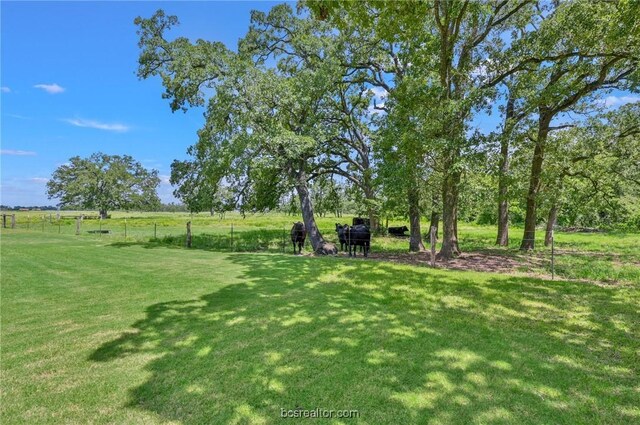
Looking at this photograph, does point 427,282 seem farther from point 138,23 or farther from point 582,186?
point 138,23

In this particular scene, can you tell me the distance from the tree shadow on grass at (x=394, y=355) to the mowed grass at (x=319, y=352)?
0.02 meters

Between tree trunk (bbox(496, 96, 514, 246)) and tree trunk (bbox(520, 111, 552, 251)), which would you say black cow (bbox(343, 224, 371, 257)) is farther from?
tree trunk (bbox(520, 111, 552, 251))

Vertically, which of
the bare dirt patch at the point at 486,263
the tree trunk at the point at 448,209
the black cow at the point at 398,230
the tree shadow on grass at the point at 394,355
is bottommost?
the tree shadow on grass at the point at 394,355

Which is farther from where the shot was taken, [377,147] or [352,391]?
[377,147]

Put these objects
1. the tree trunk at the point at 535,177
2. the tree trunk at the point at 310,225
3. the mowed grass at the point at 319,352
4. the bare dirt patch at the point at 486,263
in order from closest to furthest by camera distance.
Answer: the mowed grass at the point at 319,352, the bare dirt patch at the point at 486,263, the tree trunk at the point at 535,177, the tree trunk at the point at 310,225

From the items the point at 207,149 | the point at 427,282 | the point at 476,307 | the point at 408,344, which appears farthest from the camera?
the point at 207,149

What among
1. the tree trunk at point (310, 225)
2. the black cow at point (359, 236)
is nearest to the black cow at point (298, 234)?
the tree trunk at point (310, 225)

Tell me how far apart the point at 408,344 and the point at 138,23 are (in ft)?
63.4

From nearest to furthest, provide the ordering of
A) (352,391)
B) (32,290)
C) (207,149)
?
(352,391) < (32,290) < (207,149)

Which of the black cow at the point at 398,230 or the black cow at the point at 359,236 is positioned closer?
the black cow at the point at 359,236

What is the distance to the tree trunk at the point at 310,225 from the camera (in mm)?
14805

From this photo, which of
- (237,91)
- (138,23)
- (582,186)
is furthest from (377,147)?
(138,23)

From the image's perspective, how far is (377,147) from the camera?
14.1 metres

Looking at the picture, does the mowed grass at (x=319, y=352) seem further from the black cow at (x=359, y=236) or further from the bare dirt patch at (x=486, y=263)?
the black cow at (x=359, y=236)
